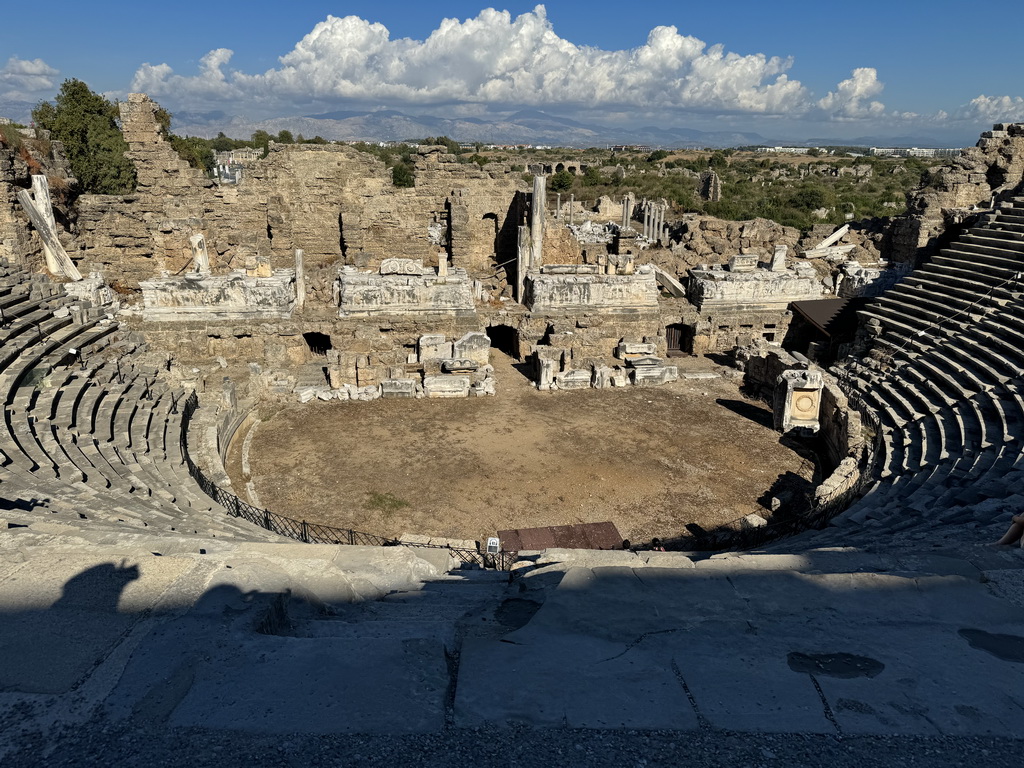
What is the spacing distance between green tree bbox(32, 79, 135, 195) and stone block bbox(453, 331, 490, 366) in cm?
2145

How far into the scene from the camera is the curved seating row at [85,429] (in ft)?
29.6

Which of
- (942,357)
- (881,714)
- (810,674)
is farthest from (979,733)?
(942,357)

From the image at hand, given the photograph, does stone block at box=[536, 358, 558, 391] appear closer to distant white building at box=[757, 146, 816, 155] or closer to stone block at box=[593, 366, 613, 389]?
stone block at box=[593, 366, 613, 389]

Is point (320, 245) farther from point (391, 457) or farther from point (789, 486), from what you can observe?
point (789, 486)

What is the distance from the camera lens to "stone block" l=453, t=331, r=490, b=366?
1959cm

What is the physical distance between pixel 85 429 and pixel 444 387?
8.84 m

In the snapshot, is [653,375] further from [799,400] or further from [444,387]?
[444,387]

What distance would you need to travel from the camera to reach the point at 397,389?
18.2 metres

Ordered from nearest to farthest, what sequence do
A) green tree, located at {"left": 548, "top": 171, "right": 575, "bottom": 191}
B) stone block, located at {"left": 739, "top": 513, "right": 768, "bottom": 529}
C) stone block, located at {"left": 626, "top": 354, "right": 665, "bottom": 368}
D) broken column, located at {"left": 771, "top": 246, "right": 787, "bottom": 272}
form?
stone block, located at {"left": 739, "top": 513, "right": 768, "bottom": 529} → stone block, located at {"left": 626, "top": 354, "right": 665, "bottom": 368} → broken column, located at {"left": 771, "top": 246, "right": 787, "bottom": 272} → green tree, located at {"left": 548, "top": 171, "right": 575, "bottom": 191}

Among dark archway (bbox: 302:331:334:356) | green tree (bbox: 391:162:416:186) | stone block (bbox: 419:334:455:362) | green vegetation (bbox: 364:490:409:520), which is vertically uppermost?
green tree (bbox: 391:162:416:186)

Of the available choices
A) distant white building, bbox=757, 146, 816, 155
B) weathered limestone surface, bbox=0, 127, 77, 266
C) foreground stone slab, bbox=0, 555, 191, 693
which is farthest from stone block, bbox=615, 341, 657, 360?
distant white building, bbox=757, 146, 816, 155

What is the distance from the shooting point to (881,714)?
13.0 ft

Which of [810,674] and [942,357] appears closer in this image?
[810,674]

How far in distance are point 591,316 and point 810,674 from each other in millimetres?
18023
